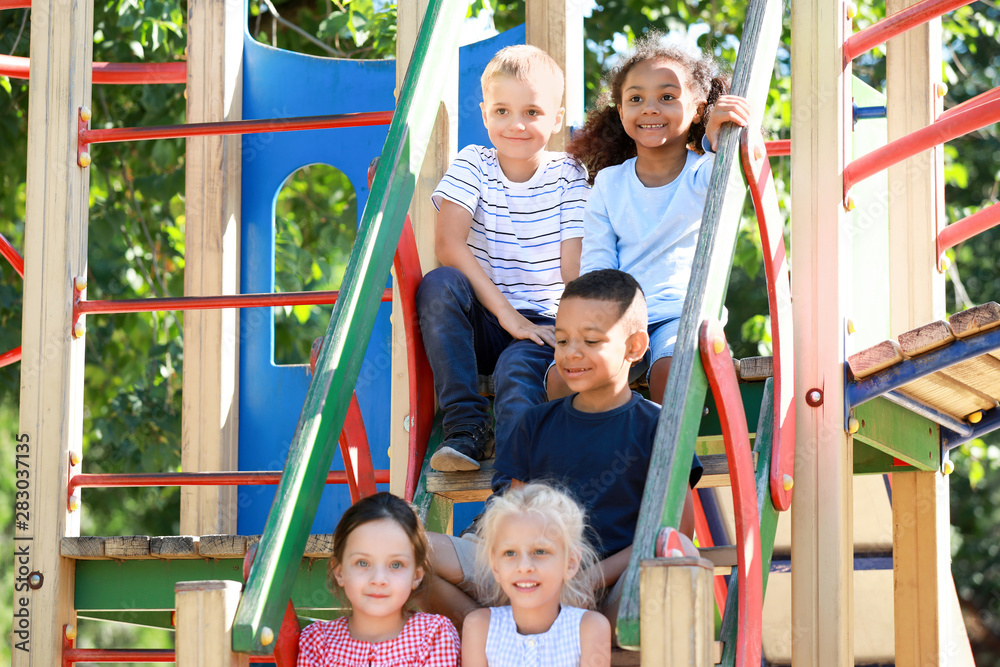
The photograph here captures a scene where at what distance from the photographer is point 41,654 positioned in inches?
123

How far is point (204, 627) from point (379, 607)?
354 mm

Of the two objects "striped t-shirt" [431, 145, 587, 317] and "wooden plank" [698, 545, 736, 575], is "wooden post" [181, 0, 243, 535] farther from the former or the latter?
"wooden plank" [698, 545, 736, 575]

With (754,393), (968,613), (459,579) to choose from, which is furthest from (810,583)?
(968,613)

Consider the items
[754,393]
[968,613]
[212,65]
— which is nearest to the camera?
[754,393]

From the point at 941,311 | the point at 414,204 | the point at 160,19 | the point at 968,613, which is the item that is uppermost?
the point at 160,19

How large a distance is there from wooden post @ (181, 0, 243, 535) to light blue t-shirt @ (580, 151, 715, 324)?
5.50ft

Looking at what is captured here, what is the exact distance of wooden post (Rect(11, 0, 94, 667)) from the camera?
317cm

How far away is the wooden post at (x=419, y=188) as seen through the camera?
3324mm

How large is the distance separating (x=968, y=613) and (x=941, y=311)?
28.9 feet

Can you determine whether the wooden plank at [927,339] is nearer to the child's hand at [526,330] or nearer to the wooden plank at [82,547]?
the child's hand at [526,330]

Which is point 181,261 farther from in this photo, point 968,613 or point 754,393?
point 968,613

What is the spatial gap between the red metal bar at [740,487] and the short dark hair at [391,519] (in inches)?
22.7

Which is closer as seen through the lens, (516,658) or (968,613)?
(516,658)

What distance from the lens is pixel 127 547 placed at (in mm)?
3090
